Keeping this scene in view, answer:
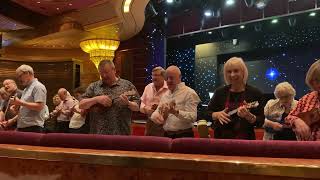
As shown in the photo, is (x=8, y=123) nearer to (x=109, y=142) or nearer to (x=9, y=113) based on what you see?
(x=9, y=113)

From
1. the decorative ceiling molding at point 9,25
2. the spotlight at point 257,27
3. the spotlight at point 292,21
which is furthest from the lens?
the spotlight at point 257,27

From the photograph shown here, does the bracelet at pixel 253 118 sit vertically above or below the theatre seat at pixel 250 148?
above

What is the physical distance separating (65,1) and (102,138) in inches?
218

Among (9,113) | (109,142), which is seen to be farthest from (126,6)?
(109,142)

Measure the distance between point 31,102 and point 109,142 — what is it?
1679mm

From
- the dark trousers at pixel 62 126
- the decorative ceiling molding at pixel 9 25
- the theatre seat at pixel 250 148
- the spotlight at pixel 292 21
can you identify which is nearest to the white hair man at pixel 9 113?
the dark trousers at pixel 62 126

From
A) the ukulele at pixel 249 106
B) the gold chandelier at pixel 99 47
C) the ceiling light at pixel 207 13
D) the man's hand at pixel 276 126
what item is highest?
the ceiling light at pixel 207 13

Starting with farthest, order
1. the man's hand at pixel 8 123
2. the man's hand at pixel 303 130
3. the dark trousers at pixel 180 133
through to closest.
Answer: the man's hand at pixel 8 123 → the dark trousers at pixel 180 133 → the man's hand at pixel 303 130

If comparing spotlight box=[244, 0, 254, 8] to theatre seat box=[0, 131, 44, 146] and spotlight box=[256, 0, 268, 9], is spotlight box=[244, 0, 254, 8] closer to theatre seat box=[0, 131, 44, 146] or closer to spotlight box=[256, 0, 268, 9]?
spotlight box=[256, 0, 268, 9]

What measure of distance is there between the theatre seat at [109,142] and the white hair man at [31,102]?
132 cm

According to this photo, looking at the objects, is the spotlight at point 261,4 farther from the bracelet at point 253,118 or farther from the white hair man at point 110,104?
the bracelet at point 253,118

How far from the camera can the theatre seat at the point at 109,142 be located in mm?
1774

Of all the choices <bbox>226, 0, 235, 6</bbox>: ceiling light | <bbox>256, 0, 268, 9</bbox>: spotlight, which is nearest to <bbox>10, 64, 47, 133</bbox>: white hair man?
<bbox>256, 0, 268, 9</bbox>: spotlight

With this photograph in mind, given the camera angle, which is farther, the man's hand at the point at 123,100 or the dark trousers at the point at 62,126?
the dark trousers at the point at 62,126
